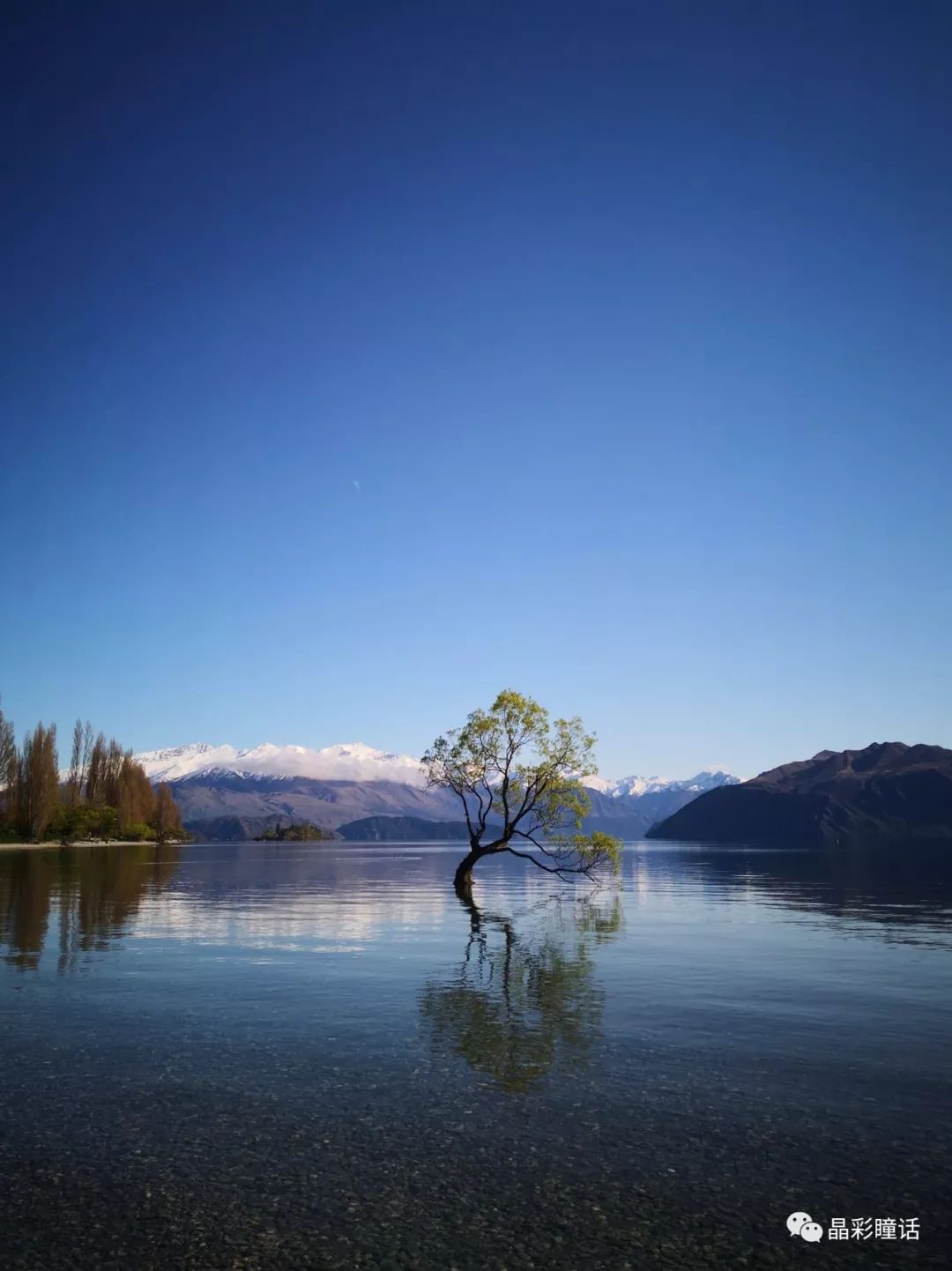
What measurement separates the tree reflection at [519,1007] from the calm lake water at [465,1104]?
0.15 meters

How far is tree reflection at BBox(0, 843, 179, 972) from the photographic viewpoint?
38719 millimetres

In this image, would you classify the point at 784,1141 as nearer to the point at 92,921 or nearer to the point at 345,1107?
the point at 345,1107

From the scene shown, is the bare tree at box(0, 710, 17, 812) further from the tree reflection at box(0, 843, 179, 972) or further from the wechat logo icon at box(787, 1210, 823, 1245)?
the wechat logo icon at box(787, 1210, 823, 1245)

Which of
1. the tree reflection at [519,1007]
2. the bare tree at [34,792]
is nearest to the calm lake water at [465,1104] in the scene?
the tree reflection at [519,1007]

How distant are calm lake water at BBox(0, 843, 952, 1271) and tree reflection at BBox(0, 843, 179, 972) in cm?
71

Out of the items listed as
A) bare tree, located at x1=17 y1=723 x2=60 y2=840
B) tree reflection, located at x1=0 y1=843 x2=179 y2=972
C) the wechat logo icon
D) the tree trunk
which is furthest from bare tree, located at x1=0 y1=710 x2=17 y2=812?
the wechat logo icon

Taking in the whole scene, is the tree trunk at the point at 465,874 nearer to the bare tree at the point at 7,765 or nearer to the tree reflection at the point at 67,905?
the tree reflection at the point at 67,905

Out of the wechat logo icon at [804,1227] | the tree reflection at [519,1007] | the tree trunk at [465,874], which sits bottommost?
the tree trunk at [465,874]

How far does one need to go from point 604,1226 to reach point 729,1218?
198cm

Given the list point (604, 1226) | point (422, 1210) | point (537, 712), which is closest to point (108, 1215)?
point (422, 1210)

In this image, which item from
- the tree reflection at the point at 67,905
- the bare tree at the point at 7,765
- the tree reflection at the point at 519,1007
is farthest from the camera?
the bare tree at the point at 7,765

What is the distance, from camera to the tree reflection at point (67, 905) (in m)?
38.7

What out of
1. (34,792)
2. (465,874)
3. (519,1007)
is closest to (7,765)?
(34,792)

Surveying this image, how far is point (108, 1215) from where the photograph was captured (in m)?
12.4
